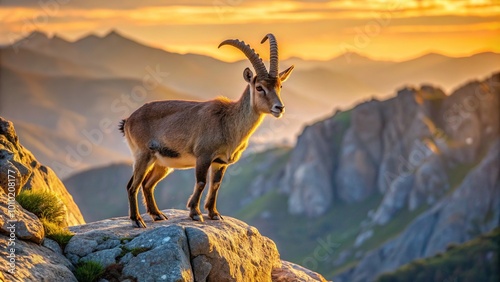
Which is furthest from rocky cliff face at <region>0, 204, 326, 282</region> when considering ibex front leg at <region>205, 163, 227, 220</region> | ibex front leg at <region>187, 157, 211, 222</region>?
ibex front leg at <region>205, 163, 227, 220</region>

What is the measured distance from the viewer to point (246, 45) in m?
29.7

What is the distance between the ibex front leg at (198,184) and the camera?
28.2 metres

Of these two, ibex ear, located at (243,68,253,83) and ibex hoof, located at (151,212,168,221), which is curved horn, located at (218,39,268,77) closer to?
ibex ear, located at (243,68,253,83)

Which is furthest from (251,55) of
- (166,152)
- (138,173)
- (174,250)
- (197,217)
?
(174,250)

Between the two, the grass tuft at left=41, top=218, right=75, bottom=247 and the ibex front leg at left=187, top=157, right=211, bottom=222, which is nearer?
the grass tuft at left=41, top=218, right=75, bottom=247

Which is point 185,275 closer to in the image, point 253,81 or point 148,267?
point 148,267

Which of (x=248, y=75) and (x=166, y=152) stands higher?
(x=248, y=75)

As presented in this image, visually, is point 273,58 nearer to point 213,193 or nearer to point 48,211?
point 213,193

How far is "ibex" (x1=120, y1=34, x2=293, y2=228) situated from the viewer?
93.9ft

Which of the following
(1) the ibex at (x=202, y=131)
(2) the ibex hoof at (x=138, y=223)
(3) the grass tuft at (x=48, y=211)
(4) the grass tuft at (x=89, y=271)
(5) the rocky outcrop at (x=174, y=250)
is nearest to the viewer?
(4) the grass tuft at (x=89, y=271)

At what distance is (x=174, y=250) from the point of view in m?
23.8

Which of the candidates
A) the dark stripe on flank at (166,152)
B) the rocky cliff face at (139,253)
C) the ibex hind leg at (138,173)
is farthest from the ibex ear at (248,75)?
the rocky cliff face at (139,253)

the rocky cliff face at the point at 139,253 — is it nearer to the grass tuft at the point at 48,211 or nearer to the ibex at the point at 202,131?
the grass tuft at the point at 48,211

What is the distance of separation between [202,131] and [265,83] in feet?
8.78
